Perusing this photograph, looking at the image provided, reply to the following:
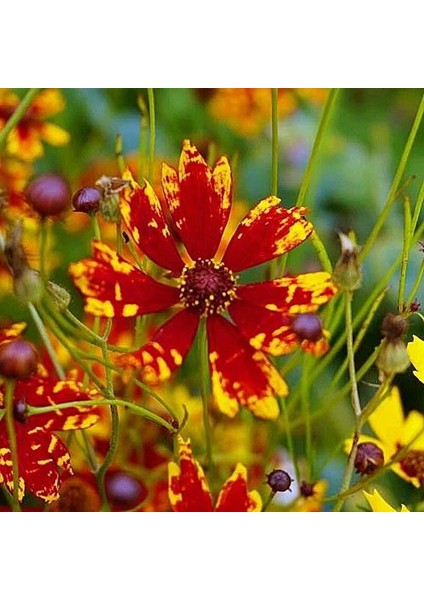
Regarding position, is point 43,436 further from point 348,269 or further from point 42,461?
point 348,269

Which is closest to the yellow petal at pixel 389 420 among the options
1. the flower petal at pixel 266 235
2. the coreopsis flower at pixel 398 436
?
the coreopsis flower at pixel 398 436

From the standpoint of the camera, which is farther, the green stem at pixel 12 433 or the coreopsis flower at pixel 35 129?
the coreopsis flower at pixel 35 129

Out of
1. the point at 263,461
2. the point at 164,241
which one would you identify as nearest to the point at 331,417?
the point at 263,461

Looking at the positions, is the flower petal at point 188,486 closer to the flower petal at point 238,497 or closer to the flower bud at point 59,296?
the flower petal at point 238,497

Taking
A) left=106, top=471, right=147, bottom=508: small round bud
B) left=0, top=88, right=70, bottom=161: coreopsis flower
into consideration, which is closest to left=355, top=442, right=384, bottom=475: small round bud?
left=106, top=471, right=147, bottom=508: small round bud

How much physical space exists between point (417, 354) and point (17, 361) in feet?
0.68

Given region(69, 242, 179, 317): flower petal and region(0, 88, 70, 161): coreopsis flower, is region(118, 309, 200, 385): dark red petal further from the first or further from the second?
region(0, 88, 70, 161): coreopsis flower

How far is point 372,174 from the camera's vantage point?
74cm

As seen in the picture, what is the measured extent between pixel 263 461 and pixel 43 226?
0.20 meters

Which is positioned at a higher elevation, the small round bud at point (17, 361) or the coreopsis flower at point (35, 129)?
the coreopsis flower at point (35, 129)

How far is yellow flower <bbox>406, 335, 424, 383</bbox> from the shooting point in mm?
542

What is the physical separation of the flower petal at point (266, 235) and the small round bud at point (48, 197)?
0.09 meters

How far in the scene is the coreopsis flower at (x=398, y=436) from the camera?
1.90ft

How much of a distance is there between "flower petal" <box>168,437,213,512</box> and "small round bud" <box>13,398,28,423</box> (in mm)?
99
